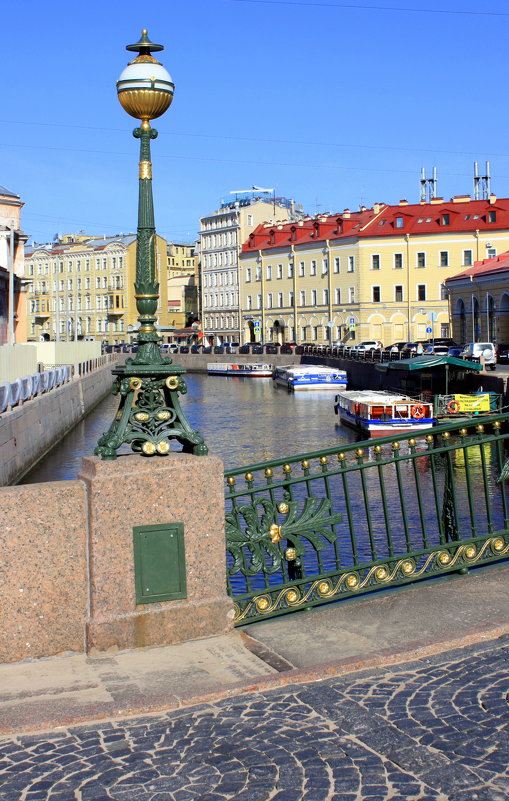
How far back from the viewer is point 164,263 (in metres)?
110

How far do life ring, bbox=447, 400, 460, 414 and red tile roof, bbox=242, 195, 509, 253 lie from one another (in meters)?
42.0

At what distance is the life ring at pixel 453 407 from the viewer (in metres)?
30.9

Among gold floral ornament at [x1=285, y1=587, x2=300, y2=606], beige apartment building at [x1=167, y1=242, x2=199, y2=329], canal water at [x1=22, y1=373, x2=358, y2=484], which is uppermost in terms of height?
beige apartment building at [x1=167, y1=242, x2=199, y2=329]

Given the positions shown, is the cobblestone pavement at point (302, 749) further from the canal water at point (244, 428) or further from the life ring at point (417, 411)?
the life ring at point (417, 411)

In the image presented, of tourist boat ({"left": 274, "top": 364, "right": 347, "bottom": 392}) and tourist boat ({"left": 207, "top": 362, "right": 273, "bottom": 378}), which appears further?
tourist boat ({"left": 207, "top": 362, "right": 273, "bottom": 378})

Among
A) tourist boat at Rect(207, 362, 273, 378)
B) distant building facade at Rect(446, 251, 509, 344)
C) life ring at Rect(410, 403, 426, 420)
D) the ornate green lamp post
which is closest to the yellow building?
tourist boat at Rect(207, 362, 273, 378)

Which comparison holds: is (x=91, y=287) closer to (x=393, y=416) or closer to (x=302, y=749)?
(x=393, y=416)

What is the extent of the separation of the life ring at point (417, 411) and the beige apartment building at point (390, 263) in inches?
1409

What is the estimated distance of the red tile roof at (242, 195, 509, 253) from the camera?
70812 mm

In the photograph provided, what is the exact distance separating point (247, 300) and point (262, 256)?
4.90 meters

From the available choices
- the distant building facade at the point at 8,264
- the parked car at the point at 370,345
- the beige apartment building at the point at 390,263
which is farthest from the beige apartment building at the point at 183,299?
the distant building facade at the point at 8,264

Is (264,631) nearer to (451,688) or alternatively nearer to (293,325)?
(451,688)

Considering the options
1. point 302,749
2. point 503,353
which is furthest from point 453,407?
point 302,749

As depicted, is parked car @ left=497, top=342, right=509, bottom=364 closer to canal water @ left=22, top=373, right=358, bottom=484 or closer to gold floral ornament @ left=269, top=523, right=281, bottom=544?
canal water @ left=22, top=373, right=358, bottom=484
